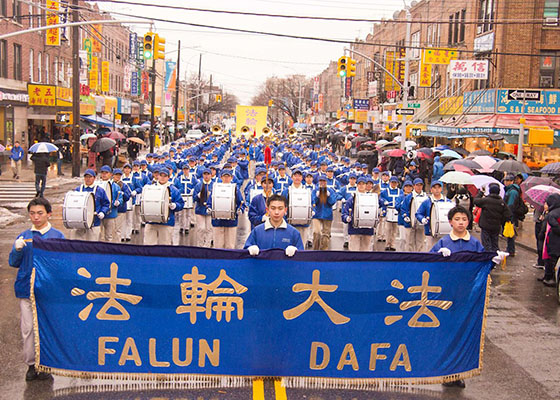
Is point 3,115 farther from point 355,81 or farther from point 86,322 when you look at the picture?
point 355,81

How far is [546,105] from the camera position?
1284 inches

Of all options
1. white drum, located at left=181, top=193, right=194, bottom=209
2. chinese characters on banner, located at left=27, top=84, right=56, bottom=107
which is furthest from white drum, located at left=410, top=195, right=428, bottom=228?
chinese characters on banner, located at left=27, top=84, right=56, bottom=107

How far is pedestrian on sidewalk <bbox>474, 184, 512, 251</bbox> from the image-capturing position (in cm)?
1295

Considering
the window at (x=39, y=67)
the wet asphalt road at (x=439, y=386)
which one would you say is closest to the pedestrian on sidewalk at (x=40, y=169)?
the wet asphalt road at (x=439, y=386)

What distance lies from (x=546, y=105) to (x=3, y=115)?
26.6m

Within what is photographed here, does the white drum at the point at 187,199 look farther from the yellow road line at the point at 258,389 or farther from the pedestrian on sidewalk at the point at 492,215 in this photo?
the yellow road line at the point at 258,389

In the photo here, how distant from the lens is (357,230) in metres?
13.6

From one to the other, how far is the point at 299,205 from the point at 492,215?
3.72 metres

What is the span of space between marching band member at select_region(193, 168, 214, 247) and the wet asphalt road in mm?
4558

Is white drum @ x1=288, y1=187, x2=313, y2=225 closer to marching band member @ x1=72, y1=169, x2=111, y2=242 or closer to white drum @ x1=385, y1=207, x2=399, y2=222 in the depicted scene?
white drum @ x1=385, y1=207, x2=399, y2=222

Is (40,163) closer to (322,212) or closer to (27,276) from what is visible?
(322,212)

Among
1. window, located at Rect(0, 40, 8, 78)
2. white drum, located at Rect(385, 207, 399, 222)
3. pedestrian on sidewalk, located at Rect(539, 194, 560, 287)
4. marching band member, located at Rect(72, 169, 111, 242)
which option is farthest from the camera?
window, located at Rect(0, 40, 8, 78)

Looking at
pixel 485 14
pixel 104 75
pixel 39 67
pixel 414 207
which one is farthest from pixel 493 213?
pixel 104 75

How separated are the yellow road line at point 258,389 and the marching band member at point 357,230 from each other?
6961 millimetres
